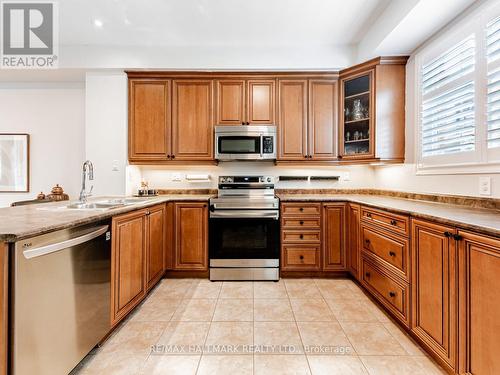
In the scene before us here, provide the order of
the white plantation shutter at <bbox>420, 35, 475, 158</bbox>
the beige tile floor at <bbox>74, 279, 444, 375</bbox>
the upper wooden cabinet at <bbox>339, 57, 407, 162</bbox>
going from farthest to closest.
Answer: the upper wooden cabinet at <bbox>339, 57, 407, 162</bbox>
the white plantation shutter at <bbox>420, 35, 475, 158</bbox>
the beige tile floor at <bbox>74, 279, 444, 375</bbox>

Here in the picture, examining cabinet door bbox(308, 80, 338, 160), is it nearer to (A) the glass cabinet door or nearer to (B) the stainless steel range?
(A) the glass cabinet door

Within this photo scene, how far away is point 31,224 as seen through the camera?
1.24 meters

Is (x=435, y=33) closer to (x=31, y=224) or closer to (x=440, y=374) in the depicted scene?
(x=440, y=374)

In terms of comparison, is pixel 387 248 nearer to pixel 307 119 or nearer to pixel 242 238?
pixel 242 238

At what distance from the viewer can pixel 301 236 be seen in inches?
114

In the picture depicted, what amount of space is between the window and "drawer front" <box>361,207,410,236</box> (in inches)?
27.4

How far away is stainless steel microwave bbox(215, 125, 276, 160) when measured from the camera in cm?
307

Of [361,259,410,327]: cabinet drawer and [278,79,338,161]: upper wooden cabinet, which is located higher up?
[278,79,338,161]: upper wooden cabinet

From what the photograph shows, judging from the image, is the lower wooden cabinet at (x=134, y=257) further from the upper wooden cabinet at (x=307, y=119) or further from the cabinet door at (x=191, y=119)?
the upper wooden cabinet at (x=307, y=119)

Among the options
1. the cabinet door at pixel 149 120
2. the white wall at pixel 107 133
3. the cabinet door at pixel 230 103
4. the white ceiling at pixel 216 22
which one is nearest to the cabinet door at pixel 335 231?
the cabinet door at pixel 230 103

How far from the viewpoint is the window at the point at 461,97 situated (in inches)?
69.6

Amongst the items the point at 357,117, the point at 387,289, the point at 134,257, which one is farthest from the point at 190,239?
the point at 357,117

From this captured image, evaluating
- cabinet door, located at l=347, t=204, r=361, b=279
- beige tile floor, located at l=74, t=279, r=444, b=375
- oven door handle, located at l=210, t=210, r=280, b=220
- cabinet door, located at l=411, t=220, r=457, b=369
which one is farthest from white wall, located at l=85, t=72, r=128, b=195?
cabinet door, located at l=411, t=220, r=457, b=369

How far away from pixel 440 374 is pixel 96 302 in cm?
213
